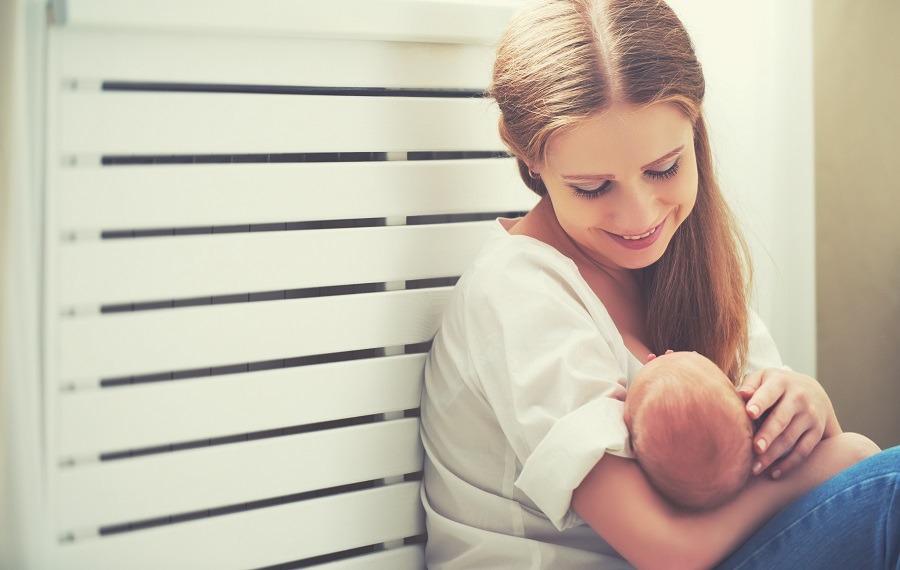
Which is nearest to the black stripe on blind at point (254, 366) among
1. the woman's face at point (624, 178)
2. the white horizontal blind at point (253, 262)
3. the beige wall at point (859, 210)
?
the white horizontal blind at point (253, 262)

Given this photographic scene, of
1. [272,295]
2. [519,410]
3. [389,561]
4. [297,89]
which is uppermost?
[297,89]

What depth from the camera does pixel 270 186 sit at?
1006mm

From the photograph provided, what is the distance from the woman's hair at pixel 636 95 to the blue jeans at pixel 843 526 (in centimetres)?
31

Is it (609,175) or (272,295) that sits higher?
(609,175)

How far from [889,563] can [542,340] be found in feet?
1.27

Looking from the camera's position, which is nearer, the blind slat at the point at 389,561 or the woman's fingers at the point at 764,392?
the woman's fingers at the point at 764,392

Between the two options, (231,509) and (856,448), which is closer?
(856,448)

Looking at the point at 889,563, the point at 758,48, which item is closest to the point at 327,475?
the point at 889,563

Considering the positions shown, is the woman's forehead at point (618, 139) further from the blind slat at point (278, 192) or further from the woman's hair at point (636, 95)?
the blind slat at point (278, 192)

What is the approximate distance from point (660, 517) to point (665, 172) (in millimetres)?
376

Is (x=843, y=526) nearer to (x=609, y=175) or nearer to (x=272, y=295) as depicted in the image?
(x=609, y=175)

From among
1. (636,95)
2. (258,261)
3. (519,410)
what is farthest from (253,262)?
(636,95)

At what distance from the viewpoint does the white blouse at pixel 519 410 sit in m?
0.85

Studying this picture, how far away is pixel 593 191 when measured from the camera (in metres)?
0.94
